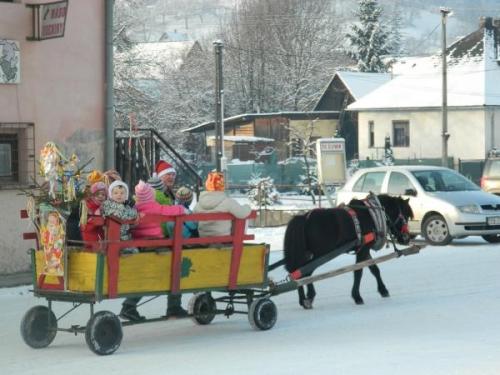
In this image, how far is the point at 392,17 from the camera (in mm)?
110312

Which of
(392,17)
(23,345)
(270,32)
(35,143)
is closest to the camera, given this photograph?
(23,345)

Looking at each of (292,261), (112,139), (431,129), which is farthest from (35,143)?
(431,129)

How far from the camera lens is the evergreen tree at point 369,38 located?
91625 mm

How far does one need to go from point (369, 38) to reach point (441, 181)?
69.8 metres

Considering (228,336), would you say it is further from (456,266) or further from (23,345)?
(456,266)

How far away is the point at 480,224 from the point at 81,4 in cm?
899

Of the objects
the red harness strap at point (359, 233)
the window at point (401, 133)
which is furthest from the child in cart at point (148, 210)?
the window at point (401, 133)

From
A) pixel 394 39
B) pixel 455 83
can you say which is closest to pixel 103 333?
pixel 455 83

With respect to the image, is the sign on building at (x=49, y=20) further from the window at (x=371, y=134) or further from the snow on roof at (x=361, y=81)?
the snow on roof at (x=361, y=81)

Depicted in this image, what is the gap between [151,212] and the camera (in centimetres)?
1127

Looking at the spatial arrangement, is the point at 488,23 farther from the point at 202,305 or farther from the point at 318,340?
the point at 318,340

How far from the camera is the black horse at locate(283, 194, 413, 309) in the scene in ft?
44.8

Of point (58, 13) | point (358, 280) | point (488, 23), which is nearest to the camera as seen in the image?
point (358, 280)

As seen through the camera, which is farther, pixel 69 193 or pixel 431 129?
pixel 431 129
